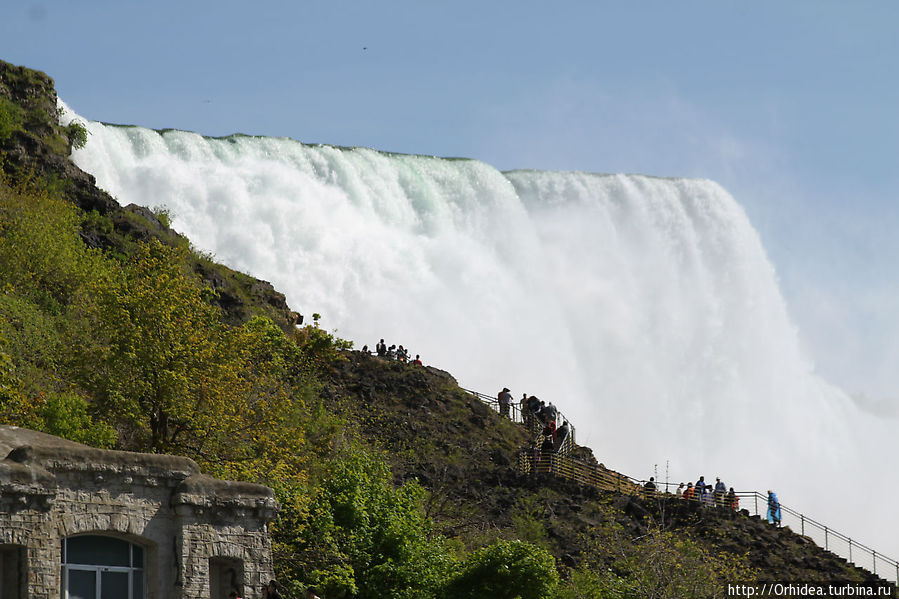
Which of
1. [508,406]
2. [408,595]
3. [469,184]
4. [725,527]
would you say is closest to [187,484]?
[408,595]

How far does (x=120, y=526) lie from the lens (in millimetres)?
27156

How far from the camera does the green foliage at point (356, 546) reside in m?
35.4

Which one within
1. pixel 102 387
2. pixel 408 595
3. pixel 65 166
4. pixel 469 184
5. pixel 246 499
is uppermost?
pixel 469 184

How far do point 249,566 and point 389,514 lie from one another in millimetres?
8383

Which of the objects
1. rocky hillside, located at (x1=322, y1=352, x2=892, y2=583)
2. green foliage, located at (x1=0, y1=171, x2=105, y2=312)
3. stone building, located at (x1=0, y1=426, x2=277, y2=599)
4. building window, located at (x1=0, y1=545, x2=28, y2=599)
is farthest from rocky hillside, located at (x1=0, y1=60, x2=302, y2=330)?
building window, located at (x1=0, y1=545, x2=28, y2=599)

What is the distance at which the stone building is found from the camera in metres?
25.5

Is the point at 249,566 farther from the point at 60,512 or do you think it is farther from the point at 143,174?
the point at 143,174

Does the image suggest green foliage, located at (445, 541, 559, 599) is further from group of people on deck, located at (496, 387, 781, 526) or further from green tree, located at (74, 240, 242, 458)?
group of people on deck, located at (496, 387, 781, 526)

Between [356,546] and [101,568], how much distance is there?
1002 cm

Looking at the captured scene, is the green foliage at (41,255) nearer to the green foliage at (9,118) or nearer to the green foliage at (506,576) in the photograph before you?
the green foliage at (9,118)

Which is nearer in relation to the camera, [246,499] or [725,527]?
[246,499]

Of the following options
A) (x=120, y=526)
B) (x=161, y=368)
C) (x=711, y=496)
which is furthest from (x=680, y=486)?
(x=120, y=526)

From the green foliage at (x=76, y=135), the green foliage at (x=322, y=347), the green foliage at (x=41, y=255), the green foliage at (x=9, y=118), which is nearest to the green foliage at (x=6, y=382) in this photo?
the green foliage at (x=41, y=255)

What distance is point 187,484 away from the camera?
28172 mm
